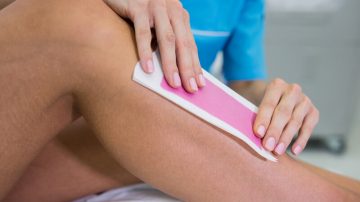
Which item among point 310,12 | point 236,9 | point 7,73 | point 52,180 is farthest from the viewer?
point 310,12

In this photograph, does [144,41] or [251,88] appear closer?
[144,41]

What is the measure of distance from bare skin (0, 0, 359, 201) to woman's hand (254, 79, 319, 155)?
0.15 ft

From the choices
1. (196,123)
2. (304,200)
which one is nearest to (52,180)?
(196,123)

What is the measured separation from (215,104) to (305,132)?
0.20 meters

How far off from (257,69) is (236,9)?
161mm

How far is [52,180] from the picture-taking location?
0.70m

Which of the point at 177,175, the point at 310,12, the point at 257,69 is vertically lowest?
the point at 310,12

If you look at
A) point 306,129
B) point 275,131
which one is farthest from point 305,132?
point 275,131

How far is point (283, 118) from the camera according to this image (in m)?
0.64

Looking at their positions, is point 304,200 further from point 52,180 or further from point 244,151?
point 52,180

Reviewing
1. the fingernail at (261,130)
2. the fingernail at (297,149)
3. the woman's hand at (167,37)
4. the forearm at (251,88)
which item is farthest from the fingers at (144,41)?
the forearm at (251,88)

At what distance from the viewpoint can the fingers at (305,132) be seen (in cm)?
67

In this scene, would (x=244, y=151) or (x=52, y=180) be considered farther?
(x=52, y=180)

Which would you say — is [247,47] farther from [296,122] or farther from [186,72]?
[186,72]
